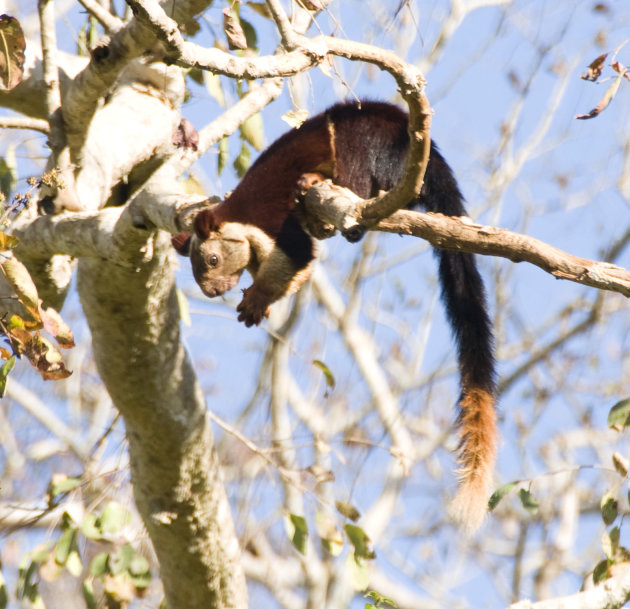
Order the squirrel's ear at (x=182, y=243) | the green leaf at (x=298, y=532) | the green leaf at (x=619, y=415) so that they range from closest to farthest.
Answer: the green leaf at (x=619, y=415) → the green leaf at (x=298, y=532) → the squirrel's ear at (x=182, y=243)

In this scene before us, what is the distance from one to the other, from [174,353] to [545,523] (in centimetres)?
533

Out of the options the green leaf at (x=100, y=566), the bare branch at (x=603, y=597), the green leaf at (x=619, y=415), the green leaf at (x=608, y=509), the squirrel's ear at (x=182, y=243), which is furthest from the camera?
Result: the squirrel's ear at (x=182, y=243)

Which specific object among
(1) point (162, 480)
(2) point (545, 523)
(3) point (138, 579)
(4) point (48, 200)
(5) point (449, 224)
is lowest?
(3) point (138, 579)

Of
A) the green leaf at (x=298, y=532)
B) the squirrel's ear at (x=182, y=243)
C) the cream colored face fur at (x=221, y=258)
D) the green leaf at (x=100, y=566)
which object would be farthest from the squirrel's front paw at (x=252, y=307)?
the green leaf at (x=100, y=566)

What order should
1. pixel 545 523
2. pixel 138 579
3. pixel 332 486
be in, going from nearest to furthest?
pixel 138 579
pixel 332 486
pixel 545 523

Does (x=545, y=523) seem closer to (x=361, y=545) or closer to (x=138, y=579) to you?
(x=361, y=545)

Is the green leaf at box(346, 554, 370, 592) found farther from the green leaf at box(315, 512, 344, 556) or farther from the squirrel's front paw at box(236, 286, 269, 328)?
the squirrel's front paw at box(236, 286, 269, 328)

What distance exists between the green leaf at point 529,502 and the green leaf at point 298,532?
90 centimetres

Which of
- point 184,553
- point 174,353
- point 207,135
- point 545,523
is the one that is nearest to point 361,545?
point 184,553

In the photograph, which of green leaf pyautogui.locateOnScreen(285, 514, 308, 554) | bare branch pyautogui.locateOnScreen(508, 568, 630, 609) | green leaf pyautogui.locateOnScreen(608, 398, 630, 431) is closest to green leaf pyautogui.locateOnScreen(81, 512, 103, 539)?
green leaf pyautogui.locateOnScreen(285, 514, 308, 554)

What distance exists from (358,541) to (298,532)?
240mm

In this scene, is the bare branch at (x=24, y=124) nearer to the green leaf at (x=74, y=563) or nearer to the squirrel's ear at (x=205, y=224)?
the squirrel's ear at (x=205, y=224)

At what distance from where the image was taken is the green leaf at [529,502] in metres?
3.01

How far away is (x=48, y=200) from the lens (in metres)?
3.15
